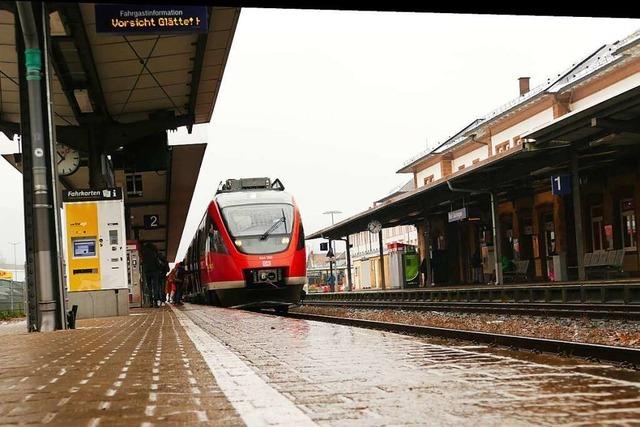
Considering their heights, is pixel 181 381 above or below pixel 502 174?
below

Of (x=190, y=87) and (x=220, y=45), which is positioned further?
(x=190, y=87)

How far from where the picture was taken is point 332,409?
3980mm

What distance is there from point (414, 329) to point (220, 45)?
920 centimetres

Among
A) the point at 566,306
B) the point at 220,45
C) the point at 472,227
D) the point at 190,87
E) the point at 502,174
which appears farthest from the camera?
the point at 472,227

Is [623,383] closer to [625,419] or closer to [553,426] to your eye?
[625,419]

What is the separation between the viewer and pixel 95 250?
1745 cm

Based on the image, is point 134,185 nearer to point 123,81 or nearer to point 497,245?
point 123,81

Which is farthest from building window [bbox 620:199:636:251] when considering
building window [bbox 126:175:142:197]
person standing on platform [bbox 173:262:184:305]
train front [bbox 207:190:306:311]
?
person standing on platform [bbox 173:262:184:305]

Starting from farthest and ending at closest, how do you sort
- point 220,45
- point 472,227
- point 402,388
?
point 472,227 → point 220,45 → point 402,388

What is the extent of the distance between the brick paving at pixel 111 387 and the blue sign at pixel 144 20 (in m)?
5.27

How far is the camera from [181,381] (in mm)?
5219

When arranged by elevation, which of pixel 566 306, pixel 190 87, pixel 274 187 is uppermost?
pixel 190 87

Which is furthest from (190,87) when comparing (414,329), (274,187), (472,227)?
(472,227)

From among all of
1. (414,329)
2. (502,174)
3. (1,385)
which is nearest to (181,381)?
(1,385)
